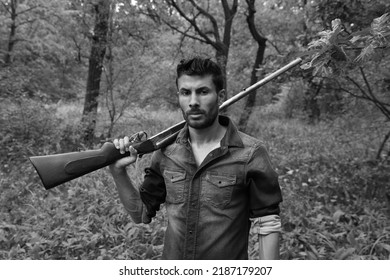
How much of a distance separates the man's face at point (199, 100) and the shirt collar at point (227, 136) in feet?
0.42

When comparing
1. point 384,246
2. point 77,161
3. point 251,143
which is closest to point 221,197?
point 251,143

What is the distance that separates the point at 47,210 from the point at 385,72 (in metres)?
5.85

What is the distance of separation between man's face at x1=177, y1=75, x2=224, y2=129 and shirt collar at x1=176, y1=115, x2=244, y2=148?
0.13 metres

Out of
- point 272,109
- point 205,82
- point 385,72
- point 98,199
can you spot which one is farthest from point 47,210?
point 272,109

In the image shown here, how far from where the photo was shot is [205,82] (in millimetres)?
1865

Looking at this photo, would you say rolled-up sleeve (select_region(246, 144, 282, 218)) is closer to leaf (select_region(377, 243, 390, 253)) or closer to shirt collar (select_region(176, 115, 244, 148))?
shirt collar (select_region(176, 115, 244, 148))

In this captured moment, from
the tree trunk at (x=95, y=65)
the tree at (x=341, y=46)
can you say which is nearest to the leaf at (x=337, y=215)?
the tree at (x=341, y=46)

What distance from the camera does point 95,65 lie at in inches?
385

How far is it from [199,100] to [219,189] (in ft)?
1.48

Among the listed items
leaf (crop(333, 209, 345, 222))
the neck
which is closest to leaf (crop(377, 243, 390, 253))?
leaf (crop(333, 209, 345, 222))

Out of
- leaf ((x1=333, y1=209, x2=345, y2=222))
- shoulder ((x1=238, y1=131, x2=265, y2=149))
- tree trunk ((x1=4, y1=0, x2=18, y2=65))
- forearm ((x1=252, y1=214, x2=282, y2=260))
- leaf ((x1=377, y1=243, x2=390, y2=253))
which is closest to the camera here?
forearm ((x1=252, y1=214, x2=282, y2=260))

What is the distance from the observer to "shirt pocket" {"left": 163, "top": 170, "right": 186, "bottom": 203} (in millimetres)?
1955

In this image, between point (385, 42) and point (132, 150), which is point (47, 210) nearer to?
point (132, 150)

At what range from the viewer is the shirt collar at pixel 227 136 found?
1.90 metres
